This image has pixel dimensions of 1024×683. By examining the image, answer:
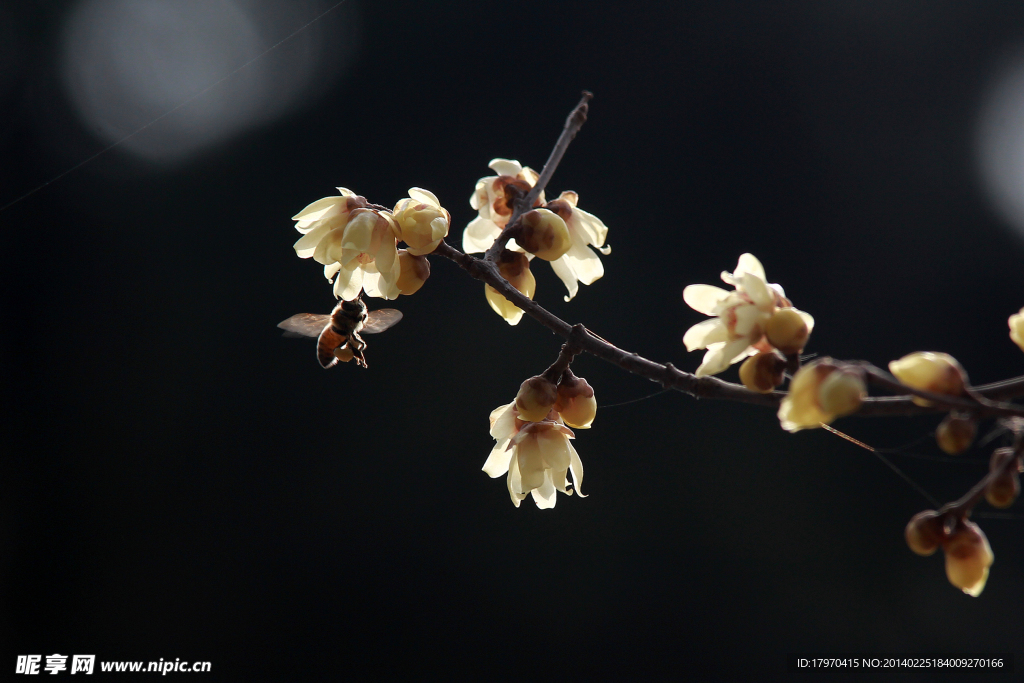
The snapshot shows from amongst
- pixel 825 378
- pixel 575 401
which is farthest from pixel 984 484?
pixel 575 401

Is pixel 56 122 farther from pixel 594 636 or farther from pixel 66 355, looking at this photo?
pixel 594 636

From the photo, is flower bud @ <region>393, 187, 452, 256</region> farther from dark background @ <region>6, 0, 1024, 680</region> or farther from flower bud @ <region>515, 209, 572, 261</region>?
dark background @ <region>6, 0, 1024, 680</region>

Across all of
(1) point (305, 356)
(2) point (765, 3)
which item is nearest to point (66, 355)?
(1) point (305, 356)

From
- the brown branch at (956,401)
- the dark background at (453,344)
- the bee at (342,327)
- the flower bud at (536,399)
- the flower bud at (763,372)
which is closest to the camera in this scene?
the brown branch at (956,401)

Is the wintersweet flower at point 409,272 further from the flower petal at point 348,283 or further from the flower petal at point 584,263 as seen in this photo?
the flower petal at point 584,263

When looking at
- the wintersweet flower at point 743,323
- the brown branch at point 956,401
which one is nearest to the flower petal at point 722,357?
the wintersweet flower at point 743,323
